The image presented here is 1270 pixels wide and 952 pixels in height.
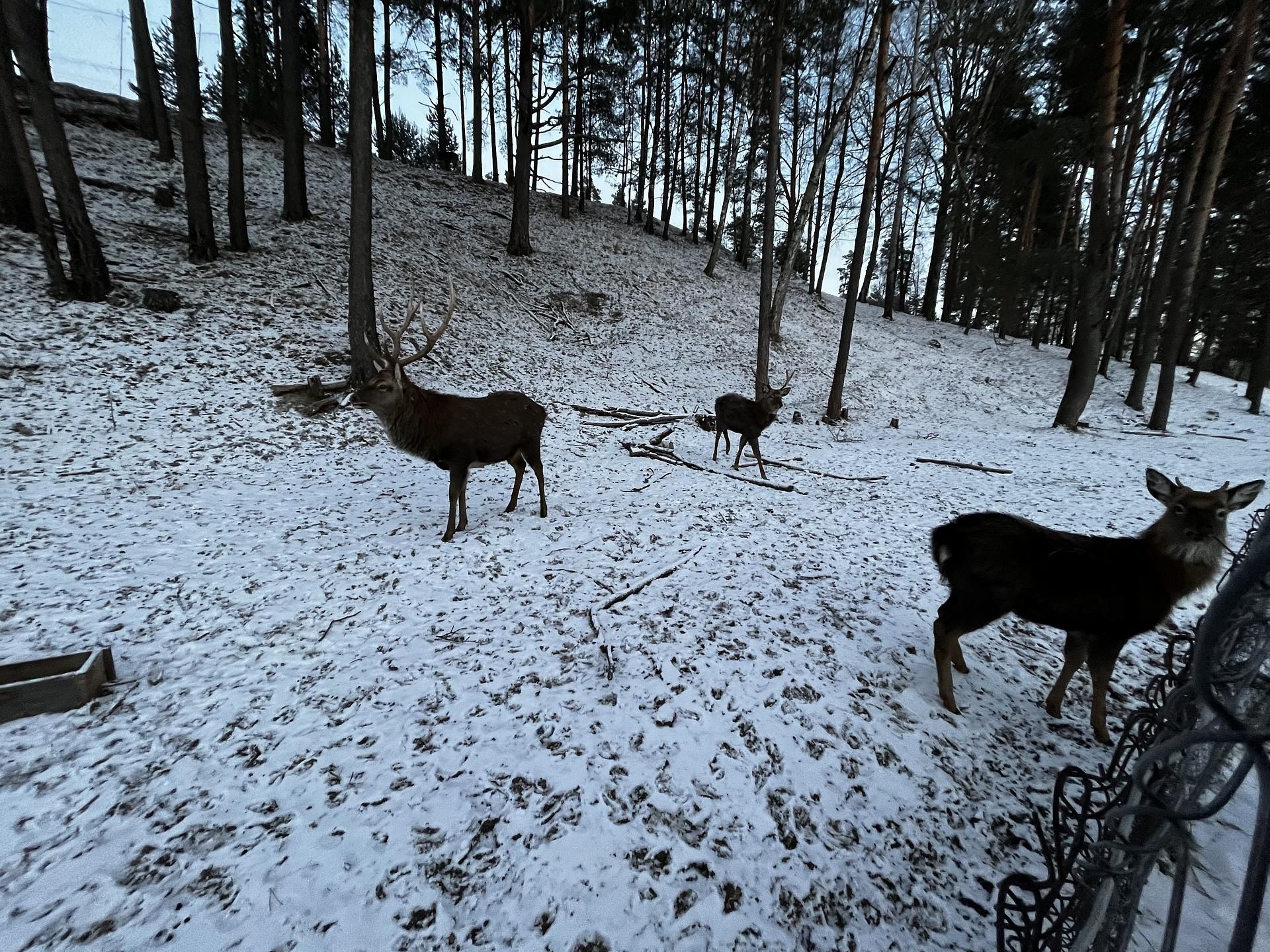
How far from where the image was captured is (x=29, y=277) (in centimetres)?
902

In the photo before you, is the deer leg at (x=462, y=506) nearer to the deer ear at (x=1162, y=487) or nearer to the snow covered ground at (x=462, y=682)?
the snow covered ground at (x=462, y=682)

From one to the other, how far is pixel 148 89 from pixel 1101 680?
27.4 meters

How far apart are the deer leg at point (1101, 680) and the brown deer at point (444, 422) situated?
6278mm

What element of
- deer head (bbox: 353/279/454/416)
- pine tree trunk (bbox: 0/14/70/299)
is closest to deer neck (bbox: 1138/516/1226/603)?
deer head (bbox: 353/279/454/416)

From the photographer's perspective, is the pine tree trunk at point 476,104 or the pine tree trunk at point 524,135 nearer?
the pine tree trunk at point 524,135

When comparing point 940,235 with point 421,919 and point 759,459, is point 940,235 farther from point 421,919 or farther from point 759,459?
point 421,919

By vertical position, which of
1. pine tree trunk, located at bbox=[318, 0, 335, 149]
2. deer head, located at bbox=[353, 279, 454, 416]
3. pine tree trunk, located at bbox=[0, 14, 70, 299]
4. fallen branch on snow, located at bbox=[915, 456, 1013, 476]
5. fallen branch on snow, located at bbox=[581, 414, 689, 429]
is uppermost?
pine tree trunk, located at bbox=[318, 0, 335, 149]

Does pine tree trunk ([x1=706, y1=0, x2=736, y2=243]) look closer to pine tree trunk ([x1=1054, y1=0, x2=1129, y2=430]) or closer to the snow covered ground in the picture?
pine tree trunk ([x1=1054, y1=0, x2=1129, y2=430])

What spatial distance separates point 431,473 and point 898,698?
7266 millimetres

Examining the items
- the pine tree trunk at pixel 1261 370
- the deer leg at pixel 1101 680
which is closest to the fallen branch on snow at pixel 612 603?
the deer leg at pixel 1101 680

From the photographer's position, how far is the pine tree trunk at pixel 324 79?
66.6 feet

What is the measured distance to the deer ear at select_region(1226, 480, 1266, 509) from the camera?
3457mm

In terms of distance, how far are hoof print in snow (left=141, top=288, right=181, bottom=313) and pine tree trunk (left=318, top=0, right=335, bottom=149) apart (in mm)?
17143

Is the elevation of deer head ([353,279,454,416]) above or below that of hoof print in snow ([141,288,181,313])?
below
